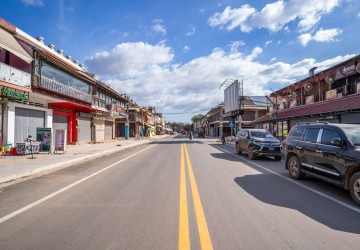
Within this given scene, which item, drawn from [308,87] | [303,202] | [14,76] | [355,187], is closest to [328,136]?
[355,187]

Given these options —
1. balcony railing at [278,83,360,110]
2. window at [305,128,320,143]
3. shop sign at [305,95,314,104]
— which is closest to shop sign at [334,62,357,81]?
balcony railing at [278,83,360,110]

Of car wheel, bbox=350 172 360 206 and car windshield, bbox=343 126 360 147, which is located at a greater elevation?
car windshield, bbox=343 126 360 147

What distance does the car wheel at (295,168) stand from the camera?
8502mm

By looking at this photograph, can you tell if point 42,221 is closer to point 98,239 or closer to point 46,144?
point 98,239

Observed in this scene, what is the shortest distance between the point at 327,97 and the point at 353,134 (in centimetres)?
1937

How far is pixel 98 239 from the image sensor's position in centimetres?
383

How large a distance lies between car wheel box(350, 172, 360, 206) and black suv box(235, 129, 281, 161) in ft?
27.2

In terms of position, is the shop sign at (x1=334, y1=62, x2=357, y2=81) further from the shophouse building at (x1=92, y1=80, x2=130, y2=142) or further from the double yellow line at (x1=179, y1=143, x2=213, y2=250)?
the shophouse building at (x1=92, y1=80, x2=130, y2=142)

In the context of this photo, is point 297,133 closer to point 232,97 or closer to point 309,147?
point 309,147

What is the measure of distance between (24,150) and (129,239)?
576 inches

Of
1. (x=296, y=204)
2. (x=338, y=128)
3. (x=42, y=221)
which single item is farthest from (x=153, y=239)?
(x=338, y=128)

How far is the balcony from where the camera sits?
1560 cm

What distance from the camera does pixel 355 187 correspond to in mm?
5883

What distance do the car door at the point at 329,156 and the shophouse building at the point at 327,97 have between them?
1142 cm
